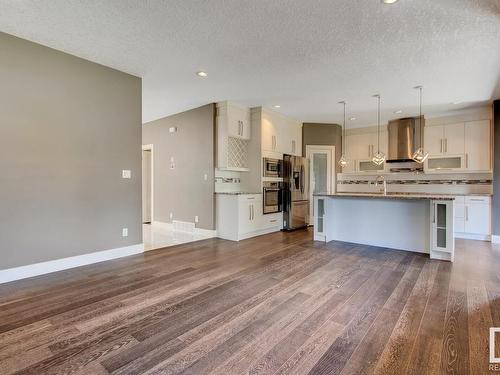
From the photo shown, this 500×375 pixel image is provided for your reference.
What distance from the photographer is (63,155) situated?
134 inches

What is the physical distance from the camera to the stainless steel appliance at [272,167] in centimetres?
583

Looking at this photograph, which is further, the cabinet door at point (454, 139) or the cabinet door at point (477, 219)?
the cabinet door at point (454, 139)

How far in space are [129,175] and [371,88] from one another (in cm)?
412

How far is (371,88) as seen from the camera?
4488 millimetres

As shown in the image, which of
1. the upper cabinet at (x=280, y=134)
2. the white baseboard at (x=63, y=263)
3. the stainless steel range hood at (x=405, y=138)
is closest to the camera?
the white baseboard at (x=63, y=263)

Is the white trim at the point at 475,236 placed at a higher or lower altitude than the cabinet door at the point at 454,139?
lower

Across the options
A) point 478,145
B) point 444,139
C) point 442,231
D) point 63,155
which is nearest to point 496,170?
point 478,145

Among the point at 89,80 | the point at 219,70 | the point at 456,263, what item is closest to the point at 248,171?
the point at 219,70

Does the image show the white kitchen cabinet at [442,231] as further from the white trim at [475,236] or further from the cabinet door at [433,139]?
the cabinet door at [433,139]

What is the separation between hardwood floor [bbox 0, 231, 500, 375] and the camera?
65.2 inches

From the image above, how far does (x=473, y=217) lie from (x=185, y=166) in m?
6.01

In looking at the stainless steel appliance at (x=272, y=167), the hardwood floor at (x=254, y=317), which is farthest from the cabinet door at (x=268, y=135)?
the hardwood floor at (x=254, y=317)

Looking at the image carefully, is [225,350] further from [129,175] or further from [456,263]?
[456,263]

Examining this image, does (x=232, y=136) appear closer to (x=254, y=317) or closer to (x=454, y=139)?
(x=254, y=317)
